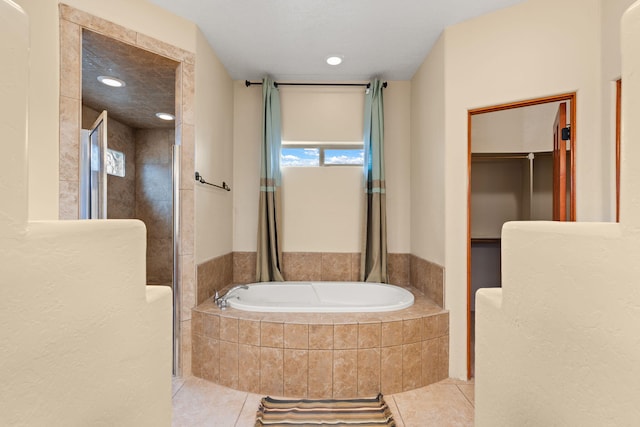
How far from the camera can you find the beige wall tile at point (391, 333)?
2.15 meters

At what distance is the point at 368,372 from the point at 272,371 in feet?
2.12

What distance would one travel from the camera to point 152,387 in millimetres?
836

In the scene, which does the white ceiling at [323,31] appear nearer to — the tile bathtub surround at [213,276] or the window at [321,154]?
the window at [321,154]

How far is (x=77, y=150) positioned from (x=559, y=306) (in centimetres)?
229

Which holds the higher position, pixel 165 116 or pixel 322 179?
pixel 165 116

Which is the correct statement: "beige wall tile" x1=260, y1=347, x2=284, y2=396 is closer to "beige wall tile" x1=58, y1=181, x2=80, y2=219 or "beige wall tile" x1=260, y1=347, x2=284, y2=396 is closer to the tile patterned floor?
the tile patterned floor

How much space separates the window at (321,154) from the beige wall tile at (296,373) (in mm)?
1915

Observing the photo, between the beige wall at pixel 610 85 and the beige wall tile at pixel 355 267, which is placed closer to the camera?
the beige wall at pixel 610 85

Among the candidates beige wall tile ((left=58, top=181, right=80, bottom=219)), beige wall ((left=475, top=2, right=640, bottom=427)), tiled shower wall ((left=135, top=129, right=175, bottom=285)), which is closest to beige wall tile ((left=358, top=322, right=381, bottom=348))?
beige wall ((left=475, top=2, right=640, bottom=427))

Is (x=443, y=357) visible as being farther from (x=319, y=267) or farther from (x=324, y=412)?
(x=319, y=267)

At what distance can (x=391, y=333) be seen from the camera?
2.16 m

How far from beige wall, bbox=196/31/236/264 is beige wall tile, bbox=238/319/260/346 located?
2.05ft

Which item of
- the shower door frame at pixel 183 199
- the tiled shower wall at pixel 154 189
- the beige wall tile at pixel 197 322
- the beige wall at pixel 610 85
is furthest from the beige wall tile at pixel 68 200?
the beige wall at pixel 610 85

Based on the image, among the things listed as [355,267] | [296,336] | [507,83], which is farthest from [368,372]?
[507,83]
